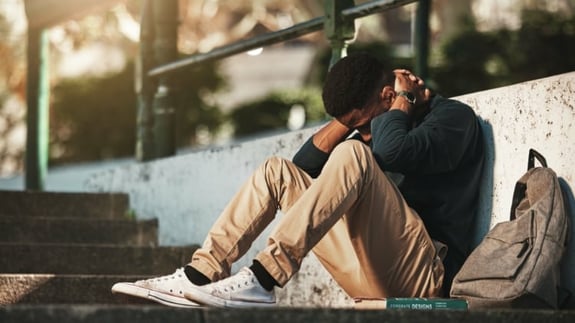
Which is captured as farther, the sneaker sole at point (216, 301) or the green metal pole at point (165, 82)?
the green metal pole at point (165, 82)

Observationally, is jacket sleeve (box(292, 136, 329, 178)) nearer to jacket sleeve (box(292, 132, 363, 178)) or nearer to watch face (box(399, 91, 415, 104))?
jacket sleeve (box(292, 132, 363, 178))

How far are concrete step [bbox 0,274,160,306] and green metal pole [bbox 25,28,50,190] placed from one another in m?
5.27

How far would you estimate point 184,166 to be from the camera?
7605 millimetres

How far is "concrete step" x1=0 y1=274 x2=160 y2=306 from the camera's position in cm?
561

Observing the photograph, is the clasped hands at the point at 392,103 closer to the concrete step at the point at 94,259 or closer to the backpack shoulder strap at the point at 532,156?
the backpack shoulder strap at the point at 532,156

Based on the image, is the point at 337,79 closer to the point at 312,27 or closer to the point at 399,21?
the point at 312,27

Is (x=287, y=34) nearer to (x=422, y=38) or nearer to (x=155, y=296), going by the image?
(x=155, y=296)

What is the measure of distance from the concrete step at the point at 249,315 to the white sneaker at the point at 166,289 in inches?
35.9

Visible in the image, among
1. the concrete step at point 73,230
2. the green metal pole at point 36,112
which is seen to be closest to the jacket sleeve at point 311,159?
the concrete step at point 73,230

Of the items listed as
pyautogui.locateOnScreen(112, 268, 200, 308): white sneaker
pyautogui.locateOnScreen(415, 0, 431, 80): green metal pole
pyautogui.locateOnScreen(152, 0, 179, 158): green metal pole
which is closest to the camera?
pyautogui.locateOnScreen(112, 268, 200, 308): white sneaker

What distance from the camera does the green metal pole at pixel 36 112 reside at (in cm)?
1102

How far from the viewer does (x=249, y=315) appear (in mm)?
3607

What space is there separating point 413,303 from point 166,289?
0.84 metres

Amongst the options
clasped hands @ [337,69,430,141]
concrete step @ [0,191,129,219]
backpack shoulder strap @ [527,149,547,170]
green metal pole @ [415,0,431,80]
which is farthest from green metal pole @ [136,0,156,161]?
backpack shoulder strap @ [527,149,547,170]
